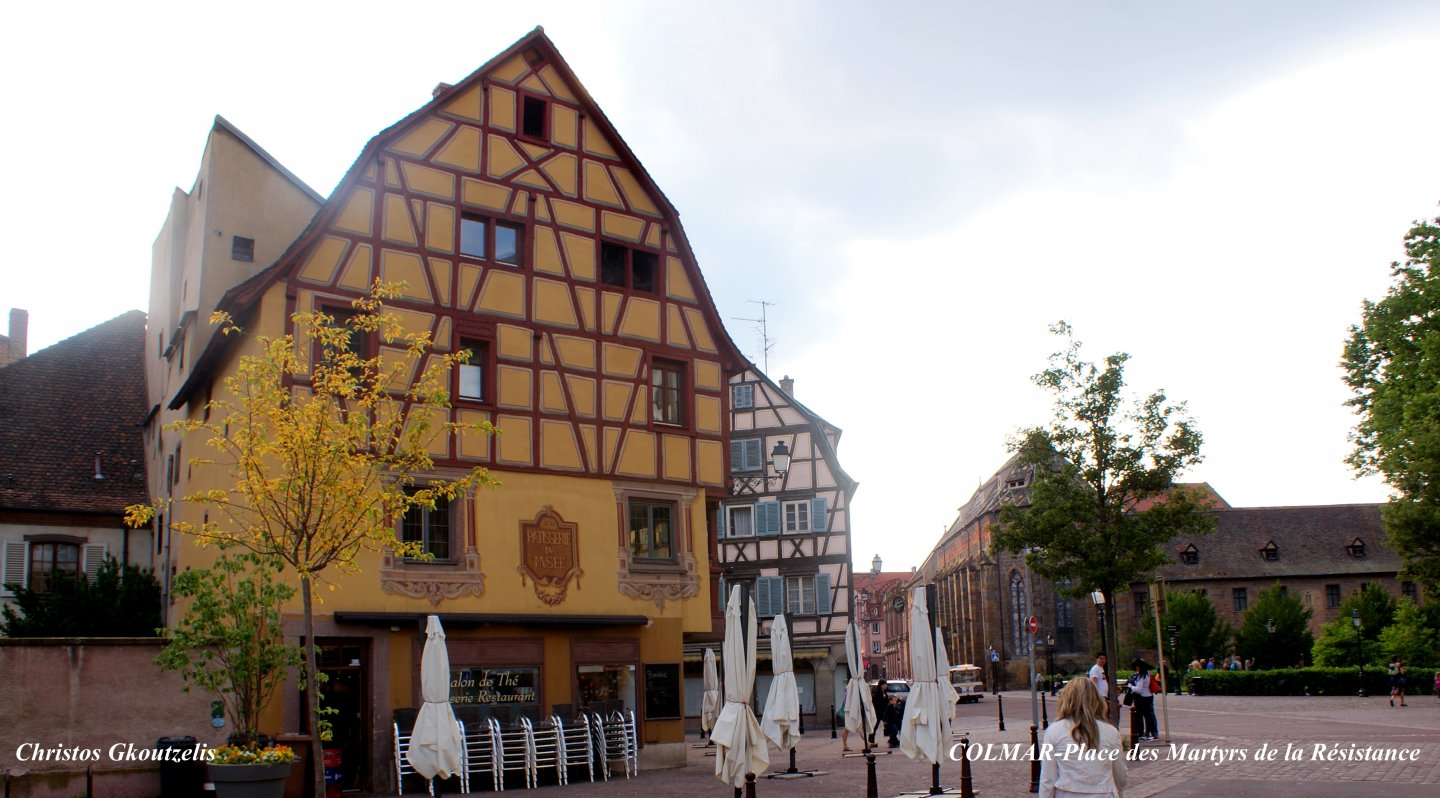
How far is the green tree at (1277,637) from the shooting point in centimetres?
7256

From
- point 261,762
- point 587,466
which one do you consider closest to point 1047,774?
point 261,762

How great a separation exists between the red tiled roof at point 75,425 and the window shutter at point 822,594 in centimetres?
2351

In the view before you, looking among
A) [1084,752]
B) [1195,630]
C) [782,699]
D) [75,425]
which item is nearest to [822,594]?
[782,699]

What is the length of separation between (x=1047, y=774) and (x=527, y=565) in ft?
52.8

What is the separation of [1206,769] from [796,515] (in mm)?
27404

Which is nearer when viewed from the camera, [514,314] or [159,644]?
[159,644]

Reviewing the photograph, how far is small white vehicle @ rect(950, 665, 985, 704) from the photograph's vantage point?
2557 inches

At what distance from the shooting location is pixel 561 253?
2562 centimetres

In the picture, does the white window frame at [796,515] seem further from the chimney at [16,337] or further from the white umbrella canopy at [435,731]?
the white umbrella canopy at [435,731]

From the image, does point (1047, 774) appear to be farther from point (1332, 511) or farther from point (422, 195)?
point (1332, 511)

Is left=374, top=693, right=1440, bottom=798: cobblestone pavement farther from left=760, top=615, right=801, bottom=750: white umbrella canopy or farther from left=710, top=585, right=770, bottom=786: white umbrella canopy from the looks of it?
left=710, top=585, right=770, bottom=786: white umbrella canopy

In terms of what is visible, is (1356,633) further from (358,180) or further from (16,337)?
(16,337)

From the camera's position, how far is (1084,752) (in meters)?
8.45

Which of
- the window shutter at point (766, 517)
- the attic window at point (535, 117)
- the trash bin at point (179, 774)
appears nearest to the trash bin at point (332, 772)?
the trash bin at point (179, 774)
